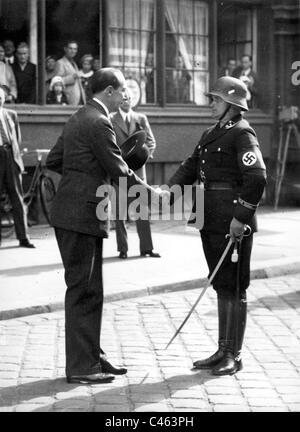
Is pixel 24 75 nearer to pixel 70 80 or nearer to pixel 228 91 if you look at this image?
pixel 70 80

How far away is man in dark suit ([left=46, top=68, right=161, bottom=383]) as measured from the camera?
5887mm

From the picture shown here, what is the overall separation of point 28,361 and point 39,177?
7098 millimetres

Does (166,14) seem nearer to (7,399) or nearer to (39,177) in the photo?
(39,177)

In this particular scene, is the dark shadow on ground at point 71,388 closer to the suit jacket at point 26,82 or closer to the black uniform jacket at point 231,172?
the black uniform jacket at point 231,172

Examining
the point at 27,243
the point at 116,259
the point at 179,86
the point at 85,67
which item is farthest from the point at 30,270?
the point at 179,86

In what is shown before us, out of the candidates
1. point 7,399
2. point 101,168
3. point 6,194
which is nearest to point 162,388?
point 7,399

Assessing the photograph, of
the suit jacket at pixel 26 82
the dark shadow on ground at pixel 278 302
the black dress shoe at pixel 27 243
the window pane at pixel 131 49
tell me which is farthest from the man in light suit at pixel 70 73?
the dark shadow on ground at pixel 278 302

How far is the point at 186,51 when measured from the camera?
53.0 feet

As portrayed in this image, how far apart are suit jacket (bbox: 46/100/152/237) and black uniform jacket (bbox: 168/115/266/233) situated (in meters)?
0.67

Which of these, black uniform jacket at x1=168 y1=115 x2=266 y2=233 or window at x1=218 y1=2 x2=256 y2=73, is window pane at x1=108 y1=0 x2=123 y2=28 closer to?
window at x1=218 y1=2 x2=256 y2=73

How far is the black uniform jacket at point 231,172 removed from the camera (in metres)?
6.09

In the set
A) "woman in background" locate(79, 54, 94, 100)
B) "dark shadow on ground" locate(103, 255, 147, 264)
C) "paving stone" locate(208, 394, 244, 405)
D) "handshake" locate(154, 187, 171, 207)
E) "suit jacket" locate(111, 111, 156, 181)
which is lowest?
"paving stone" locate(208, 394, 244, 405)

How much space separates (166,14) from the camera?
15820 mm

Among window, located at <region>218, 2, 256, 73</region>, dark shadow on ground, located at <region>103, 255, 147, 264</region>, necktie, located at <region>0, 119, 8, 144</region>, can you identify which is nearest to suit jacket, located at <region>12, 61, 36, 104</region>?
necktie, located at <region>0, 119, 8, 144</region>
